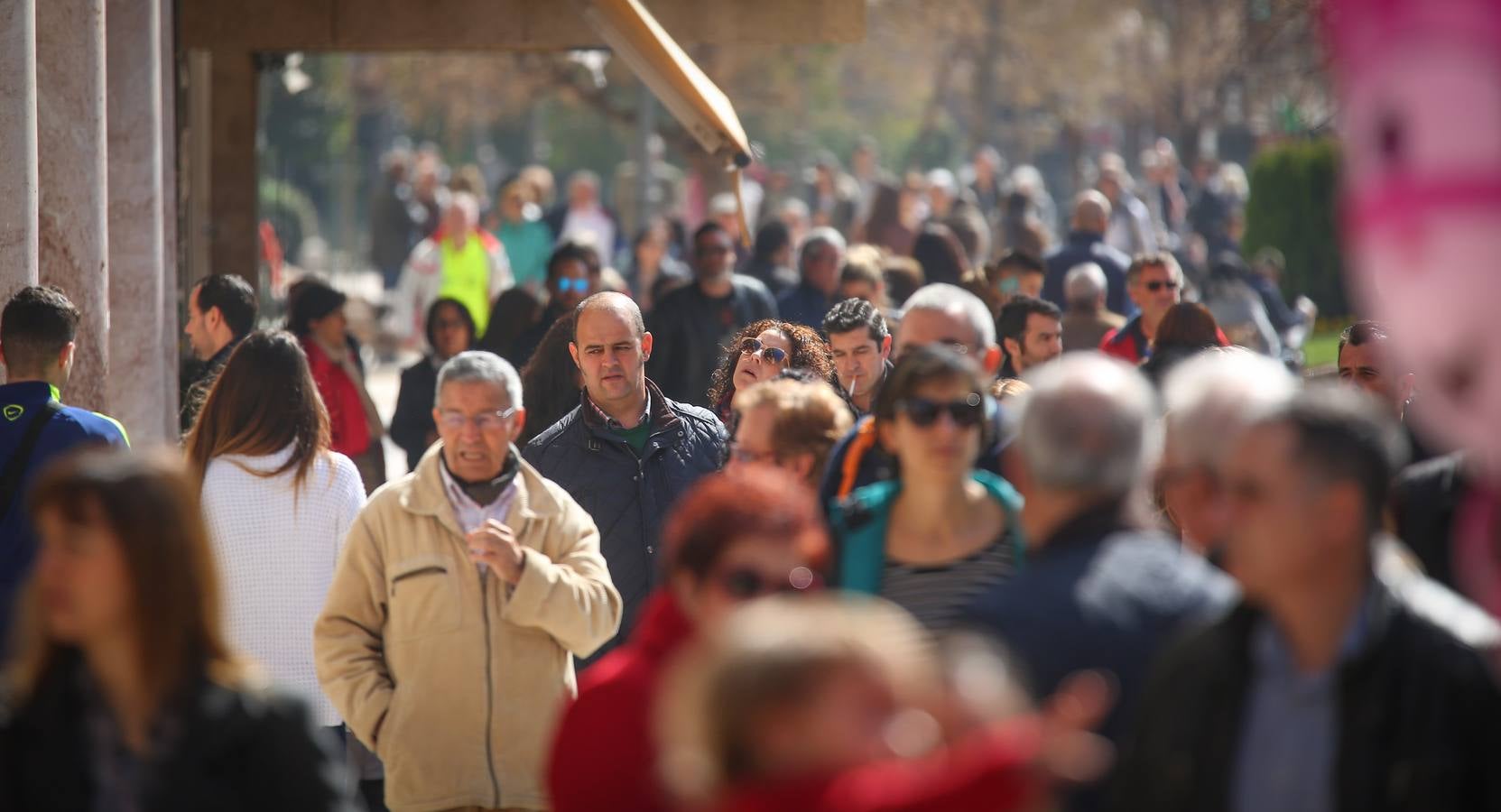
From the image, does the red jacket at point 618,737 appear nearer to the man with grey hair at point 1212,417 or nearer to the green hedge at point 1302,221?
the man with grey hair at point 1212,417

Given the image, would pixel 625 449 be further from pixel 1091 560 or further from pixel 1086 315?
pixel 1086 315

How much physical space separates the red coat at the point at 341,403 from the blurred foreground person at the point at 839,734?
737 cm

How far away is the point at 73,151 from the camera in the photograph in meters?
9.80

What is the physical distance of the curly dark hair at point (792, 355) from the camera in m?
8.20

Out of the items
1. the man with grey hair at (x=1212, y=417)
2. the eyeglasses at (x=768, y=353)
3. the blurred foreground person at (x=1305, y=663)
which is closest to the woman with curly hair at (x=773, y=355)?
the eyeglasses at (x=768, y=353)

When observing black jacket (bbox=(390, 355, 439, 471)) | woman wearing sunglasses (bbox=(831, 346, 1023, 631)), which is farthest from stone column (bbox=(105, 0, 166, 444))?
woman wearing sunglasses (bbox=(831, 346, 1023, 631))

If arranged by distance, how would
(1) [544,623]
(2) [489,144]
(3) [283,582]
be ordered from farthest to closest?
(2) [489,144]
(3) [283,582]
(1) [544,623]

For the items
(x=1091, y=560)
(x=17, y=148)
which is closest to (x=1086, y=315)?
(x=17, y=148)

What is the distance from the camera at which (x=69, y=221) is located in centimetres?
980

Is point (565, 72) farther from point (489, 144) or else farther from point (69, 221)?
point (489, 144)

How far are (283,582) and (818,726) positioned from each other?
158 inches

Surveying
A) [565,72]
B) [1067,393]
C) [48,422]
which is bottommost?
[48,422]

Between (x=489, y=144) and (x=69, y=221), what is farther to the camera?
(x=489, y=144)

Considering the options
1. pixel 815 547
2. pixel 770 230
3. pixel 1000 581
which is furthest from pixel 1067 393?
pixel 770 230
